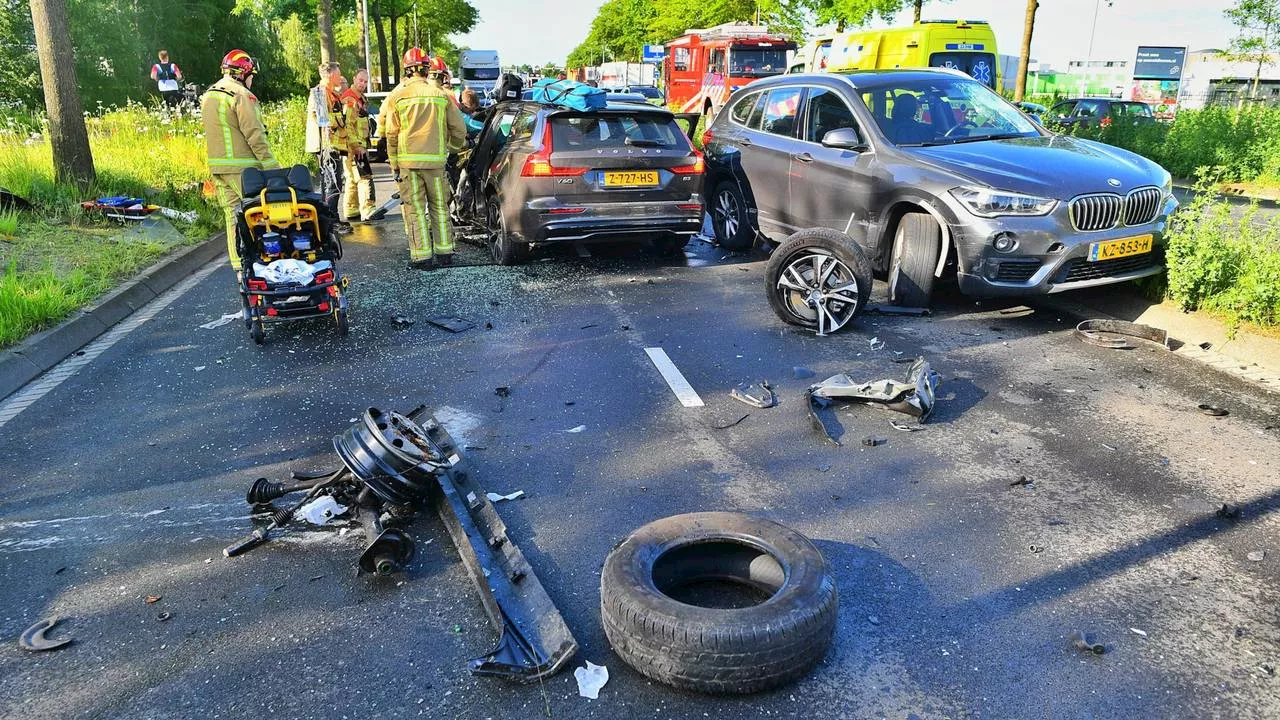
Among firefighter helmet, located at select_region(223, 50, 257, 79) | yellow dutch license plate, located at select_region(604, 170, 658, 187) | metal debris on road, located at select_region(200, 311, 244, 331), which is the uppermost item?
firefighter helmet, located at select_region(223, 50, 257, 79)

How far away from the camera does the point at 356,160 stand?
11.9 meters

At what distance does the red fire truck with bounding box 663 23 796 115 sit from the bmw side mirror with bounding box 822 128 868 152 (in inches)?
753

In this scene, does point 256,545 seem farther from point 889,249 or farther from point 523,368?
point 889,249

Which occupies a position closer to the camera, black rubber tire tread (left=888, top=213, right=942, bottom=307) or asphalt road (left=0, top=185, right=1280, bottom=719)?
asphalt road (left=0, top=185, right=1280, bottom=719)

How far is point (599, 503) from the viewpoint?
4.06m

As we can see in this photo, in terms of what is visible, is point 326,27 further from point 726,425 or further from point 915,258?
point 726,425

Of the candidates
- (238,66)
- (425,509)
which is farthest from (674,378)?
(238,66)

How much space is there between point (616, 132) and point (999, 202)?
3.81 m

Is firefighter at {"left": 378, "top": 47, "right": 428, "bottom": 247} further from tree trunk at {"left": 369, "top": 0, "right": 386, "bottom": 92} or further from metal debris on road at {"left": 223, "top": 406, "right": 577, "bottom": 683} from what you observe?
tree trunk at {"left": 369, "top": 0, "right": 386, "bottom": 92}

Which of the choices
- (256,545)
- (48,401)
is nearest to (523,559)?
(256,545)

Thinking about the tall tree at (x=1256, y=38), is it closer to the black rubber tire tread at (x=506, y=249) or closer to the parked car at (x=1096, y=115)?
the parked car at (x=1096, y=115)

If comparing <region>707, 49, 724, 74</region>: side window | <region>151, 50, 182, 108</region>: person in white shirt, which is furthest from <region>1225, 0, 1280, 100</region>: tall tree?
<region>151, 50, 182, 108</region>: person in white shirt

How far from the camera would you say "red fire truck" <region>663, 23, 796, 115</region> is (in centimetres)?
2786

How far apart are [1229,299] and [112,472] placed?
283 inches
